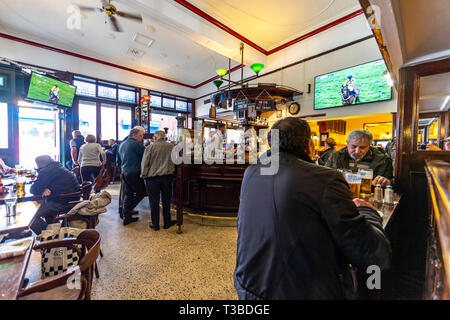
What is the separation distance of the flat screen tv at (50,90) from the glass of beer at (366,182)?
7.56 metres

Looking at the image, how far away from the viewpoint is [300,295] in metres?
0.79

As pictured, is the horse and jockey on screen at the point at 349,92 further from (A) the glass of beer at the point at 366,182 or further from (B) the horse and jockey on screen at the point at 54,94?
(B) the horse and jockey on screen at the point at 54,94

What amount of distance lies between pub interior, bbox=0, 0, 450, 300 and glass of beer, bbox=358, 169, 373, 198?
0.01 m

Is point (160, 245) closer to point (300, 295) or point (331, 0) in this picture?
point (300, 295)

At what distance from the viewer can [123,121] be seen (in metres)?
8.20

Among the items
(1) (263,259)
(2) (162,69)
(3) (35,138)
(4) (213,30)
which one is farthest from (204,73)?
(1) (263,259)

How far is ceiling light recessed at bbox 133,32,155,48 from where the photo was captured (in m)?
5.62

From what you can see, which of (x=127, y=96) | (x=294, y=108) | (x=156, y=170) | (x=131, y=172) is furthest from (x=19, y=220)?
(x=127, y=96)

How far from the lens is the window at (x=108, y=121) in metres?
7.66

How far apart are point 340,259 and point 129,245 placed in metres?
2.77

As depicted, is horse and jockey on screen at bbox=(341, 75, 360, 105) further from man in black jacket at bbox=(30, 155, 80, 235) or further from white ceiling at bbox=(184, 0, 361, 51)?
man in black jacket at bbox=(30, 155, 80, 235)

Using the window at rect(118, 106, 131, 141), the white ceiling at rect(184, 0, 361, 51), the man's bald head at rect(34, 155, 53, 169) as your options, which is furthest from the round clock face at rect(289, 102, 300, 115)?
the window at rect(118, 106, 131, 141)

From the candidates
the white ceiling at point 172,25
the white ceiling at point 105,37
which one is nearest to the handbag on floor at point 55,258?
the white ceiling at point 172,25

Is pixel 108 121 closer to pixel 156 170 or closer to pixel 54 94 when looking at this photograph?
pixel 54 94
